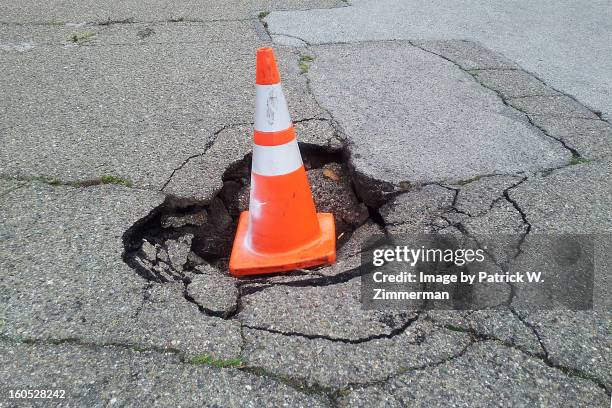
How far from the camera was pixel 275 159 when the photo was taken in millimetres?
2420

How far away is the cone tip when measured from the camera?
2.32 metres

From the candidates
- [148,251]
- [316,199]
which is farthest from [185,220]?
[316,199]

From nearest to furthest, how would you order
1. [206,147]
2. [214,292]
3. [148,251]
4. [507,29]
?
[214,292] → [148,251] → [206,147] → [507,29]

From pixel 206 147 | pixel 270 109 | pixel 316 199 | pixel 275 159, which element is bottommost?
pixel 316 199

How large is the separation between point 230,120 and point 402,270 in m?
1.85

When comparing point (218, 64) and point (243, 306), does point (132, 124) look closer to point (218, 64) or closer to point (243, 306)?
point (218, 64)

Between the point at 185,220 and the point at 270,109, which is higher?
the point at 270,109

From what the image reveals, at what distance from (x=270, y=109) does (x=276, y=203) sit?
1.52 ft

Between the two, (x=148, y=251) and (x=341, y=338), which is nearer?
(x=341, y=338)

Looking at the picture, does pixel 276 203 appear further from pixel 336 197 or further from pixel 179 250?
pixel 336 197

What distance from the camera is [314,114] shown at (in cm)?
361

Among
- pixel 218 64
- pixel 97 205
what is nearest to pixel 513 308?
pixel 97 205

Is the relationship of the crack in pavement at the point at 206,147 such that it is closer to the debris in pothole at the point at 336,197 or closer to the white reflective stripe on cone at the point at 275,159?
the debris in pothole at the point at 336,197

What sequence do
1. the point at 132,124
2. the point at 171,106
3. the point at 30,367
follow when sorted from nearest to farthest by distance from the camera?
1. the point at 30,367
2. the point at 132,124
3. the point at 171,106
